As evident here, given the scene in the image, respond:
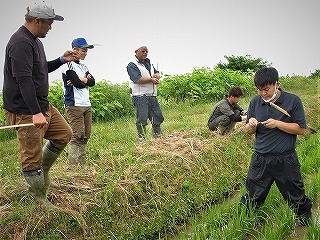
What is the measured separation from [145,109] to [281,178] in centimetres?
311

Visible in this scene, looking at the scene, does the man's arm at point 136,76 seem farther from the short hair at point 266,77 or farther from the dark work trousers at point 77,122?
the short hair at point 266,77

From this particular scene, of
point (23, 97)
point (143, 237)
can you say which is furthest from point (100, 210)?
point (23, 97)

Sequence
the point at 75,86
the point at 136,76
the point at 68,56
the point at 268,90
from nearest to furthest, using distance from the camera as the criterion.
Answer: the point at 268,90
the point at 68,56
the point at 75,86
the point at 136,76

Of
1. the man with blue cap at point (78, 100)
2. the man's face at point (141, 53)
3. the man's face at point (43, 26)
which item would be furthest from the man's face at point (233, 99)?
the man's face at point (43, 26)

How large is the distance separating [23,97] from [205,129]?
375 centimetres

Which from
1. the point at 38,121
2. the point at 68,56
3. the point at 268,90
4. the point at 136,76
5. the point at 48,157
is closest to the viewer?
the point at 38,121

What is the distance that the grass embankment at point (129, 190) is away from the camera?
304 centimetres

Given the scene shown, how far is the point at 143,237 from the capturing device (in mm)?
3254

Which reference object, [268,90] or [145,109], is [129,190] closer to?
Answer: [268,90]

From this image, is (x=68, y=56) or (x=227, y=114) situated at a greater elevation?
(x=68, y=56)

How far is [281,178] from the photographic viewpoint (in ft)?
9.60

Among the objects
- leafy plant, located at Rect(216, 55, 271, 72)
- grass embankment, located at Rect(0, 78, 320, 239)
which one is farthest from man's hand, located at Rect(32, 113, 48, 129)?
leafy plant, located at Rect(216, 55, 271, 72)

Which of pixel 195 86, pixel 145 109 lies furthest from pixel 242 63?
pixel 145 109

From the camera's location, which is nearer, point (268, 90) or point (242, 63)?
point (268, 90)
